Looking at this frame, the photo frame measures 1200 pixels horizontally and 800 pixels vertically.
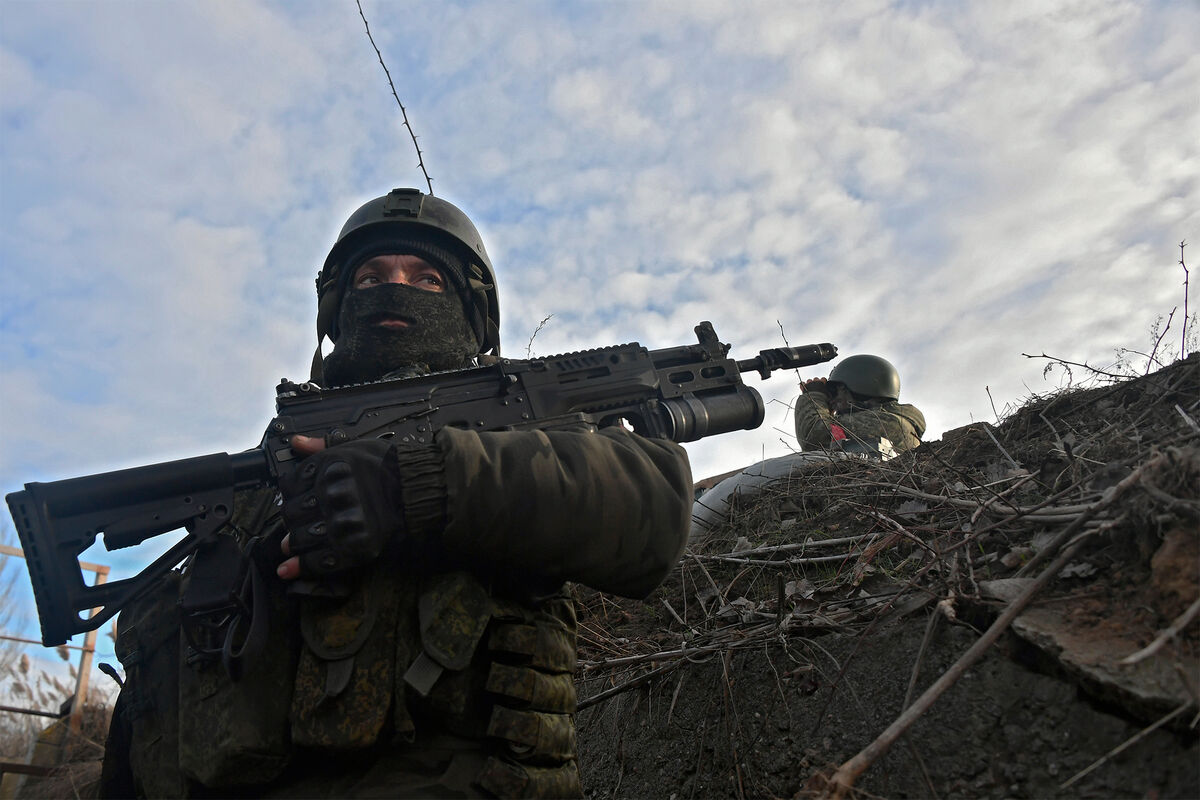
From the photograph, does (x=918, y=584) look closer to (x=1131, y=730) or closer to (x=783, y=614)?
(x=783, y=614)

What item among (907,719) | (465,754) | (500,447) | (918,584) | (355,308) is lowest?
(907,719)

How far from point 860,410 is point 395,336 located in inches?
227

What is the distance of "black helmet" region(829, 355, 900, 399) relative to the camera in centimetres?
789

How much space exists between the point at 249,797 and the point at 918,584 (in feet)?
7.10

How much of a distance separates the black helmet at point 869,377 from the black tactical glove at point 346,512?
6686mm

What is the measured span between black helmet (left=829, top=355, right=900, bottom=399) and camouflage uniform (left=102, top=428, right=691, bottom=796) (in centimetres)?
617

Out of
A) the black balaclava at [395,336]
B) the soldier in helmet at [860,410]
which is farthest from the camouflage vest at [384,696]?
the soldier in helmet at [860,410]

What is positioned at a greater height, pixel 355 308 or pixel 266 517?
pixel 355 308

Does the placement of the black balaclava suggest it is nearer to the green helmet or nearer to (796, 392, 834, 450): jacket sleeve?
the green helmet

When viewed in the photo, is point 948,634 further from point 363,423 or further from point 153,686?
point 153,686

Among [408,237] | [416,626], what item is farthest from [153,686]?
[408,237]

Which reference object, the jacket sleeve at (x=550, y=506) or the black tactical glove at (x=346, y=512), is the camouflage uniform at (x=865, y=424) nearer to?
the jacket sleeve at (x=550, y=506)

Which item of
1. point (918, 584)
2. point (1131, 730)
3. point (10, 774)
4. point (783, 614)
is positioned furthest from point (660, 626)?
point (10, 774)

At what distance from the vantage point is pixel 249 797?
206 cm
